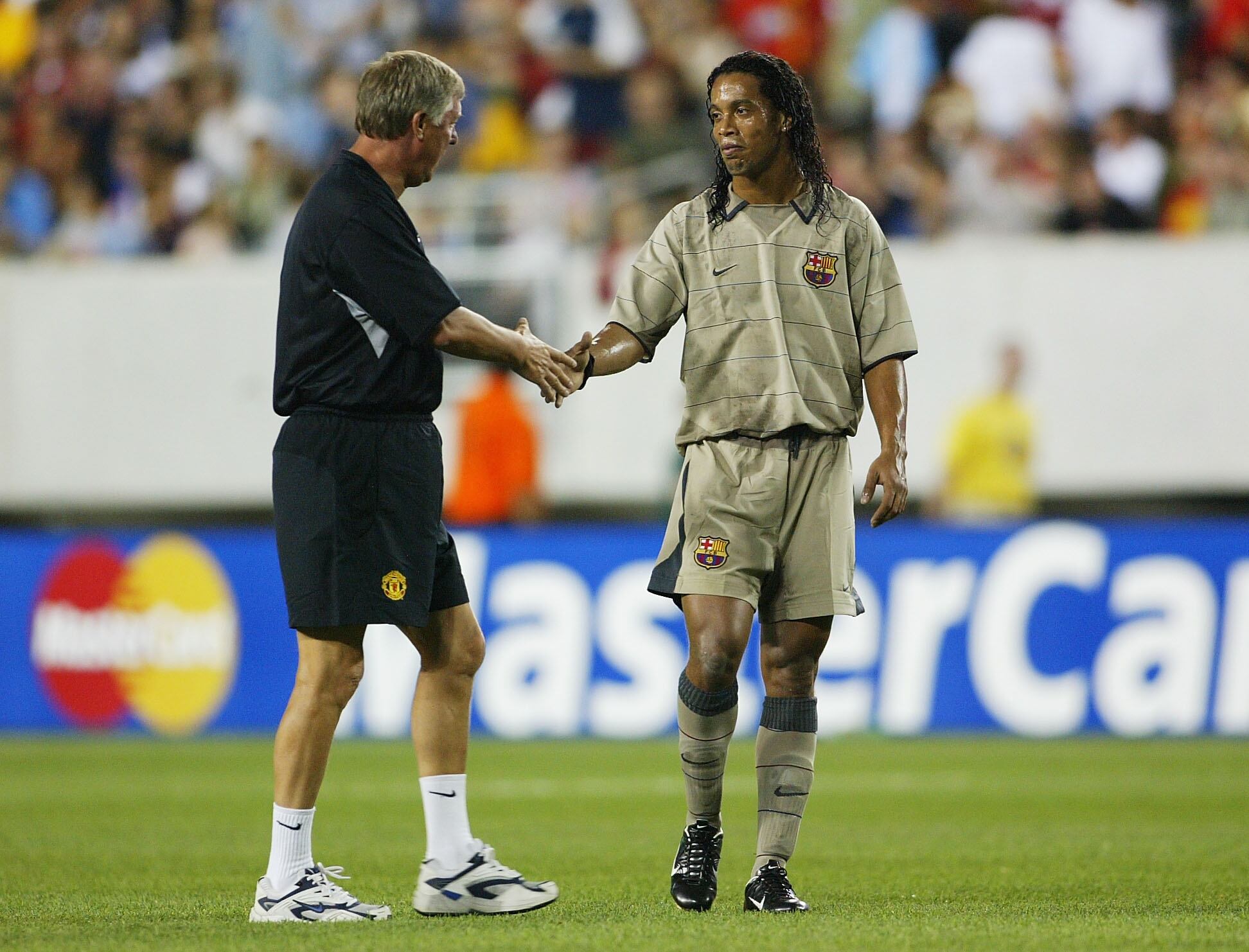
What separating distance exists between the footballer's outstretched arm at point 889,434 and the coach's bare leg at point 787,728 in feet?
1.20

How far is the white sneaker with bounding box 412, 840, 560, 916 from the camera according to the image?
5.19 m

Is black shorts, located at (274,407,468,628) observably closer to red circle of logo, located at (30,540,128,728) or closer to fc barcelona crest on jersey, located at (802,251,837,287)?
fc barcelona crest on jersey, located at (802,251,837,287)

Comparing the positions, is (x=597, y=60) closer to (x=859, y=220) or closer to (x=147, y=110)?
(x=147, y=110)

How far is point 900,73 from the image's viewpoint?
15180 mm

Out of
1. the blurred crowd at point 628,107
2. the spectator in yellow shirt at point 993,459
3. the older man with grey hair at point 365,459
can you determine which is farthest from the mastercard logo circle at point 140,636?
the older man with grey hair at point 365,459

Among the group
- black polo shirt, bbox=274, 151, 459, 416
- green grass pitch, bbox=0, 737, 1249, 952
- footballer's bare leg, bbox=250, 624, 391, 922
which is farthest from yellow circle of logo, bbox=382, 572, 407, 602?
green grass pitch, bbox=0, 737, 1249, 952

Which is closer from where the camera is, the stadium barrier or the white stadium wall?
the stadium barrier

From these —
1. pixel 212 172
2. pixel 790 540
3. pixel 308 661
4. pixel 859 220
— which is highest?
pixel 212 172

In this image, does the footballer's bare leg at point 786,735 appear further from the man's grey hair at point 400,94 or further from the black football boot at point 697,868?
the man's grey hair at point 400,94

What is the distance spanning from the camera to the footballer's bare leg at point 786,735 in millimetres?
5336

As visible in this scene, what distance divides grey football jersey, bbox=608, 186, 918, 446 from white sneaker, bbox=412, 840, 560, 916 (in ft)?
4.40

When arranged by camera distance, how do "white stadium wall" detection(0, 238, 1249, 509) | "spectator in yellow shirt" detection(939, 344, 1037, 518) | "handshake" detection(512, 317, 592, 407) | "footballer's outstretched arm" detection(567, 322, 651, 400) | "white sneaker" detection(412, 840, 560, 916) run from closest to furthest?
1. "white sneaker" detection(412, 840, 560, 916)
2. "handshake" detection(512, 317, 592, 407)
3. "footballer's outstretched arm" detection(567, 322, 651, 400)
4. "spectator in yellow shirt" detection(939, 344, 1037, 518)
5. "white stadium wall" detection(0, 238, 1249, 509)

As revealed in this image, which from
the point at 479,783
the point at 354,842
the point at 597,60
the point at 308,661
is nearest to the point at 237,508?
the point at 597,60

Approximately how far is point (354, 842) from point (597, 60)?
9.68 m
